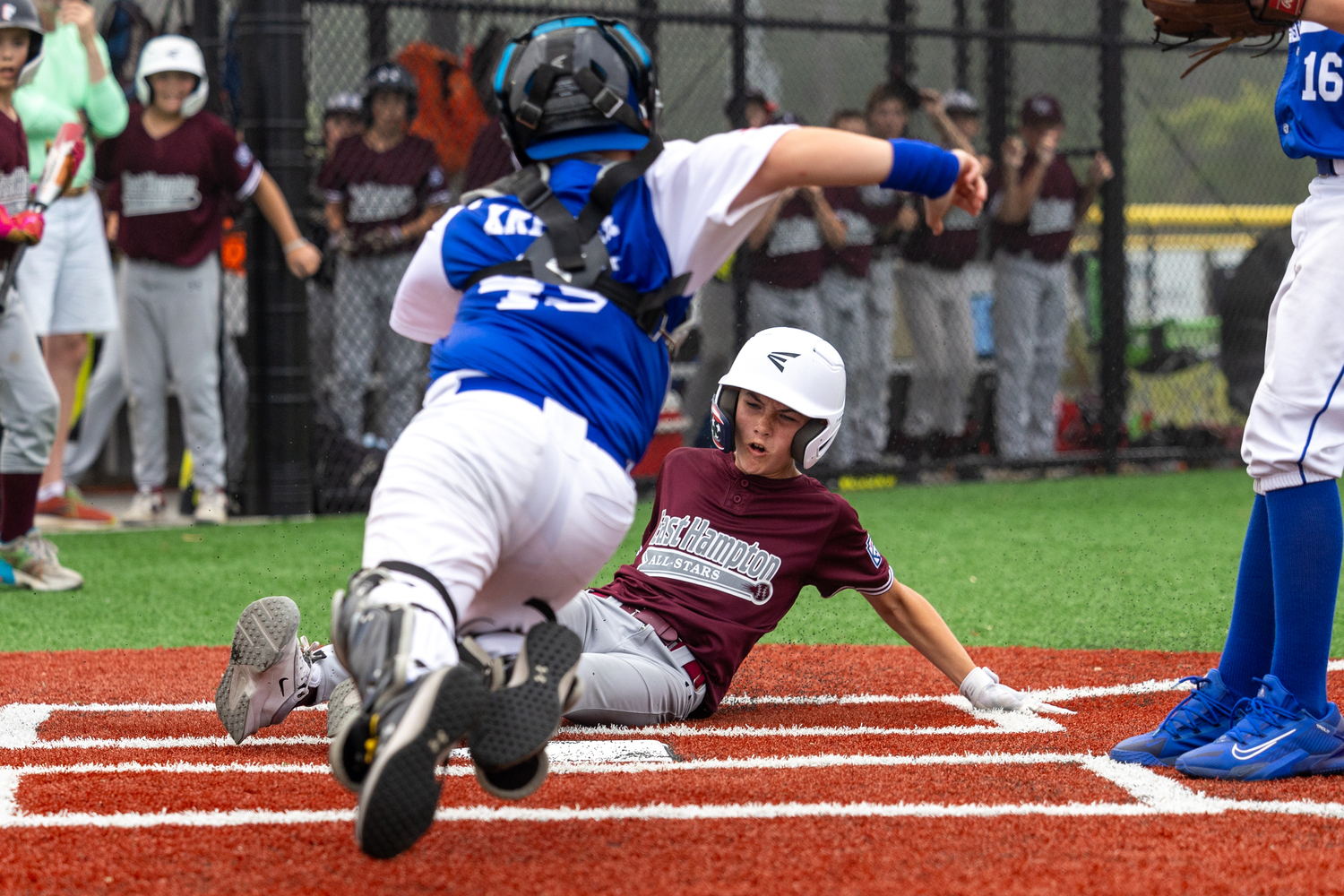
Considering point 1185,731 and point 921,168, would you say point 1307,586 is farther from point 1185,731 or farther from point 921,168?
point 921,168

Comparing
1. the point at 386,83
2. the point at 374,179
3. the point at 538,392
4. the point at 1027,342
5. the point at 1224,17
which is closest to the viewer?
the point at 538,392

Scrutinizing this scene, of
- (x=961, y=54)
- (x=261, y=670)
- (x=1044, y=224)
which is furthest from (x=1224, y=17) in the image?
(x=961, y=54)

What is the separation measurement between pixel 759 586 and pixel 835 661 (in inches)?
39.4

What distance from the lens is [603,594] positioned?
3922mm

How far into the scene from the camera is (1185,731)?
327 centimetres

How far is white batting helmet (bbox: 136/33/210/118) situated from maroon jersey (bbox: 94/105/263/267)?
0.09 meters

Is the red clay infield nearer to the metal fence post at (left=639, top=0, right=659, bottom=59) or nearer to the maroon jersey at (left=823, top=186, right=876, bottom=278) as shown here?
the maroon jersey at (left=823, top=186, right=876, bottom=278)

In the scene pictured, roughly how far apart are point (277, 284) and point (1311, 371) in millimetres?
6392

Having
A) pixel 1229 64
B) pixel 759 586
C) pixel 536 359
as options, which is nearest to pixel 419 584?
pixel 536 359

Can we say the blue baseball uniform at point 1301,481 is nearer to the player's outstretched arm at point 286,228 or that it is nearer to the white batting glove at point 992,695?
the white batting glove at point 992,695

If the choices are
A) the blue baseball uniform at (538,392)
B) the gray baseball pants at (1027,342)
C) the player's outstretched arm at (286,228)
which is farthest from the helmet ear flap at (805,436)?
the gray baseball pants at (1027,342)

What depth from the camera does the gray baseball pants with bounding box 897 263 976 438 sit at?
10328mm

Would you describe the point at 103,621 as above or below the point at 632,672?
below

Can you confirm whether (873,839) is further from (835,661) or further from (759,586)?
(835,661)
